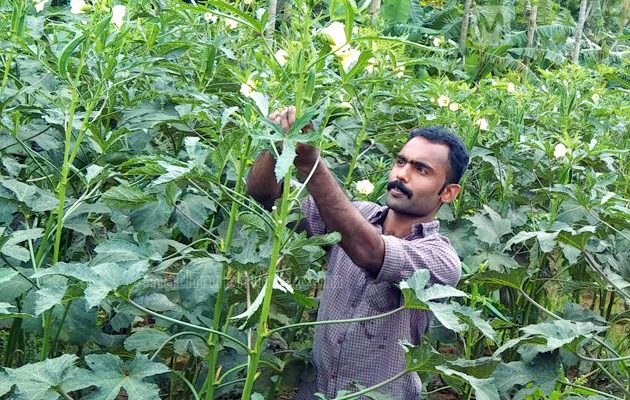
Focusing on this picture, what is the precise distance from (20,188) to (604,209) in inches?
78.7

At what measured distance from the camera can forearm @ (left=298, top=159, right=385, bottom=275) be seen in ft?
8.38

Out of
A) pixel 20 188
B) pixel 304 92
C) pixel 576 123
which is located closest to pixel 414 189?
pixel 304 92

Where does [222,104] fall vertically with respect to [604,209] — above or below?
above

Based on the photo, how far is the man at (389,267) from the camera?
2.82m

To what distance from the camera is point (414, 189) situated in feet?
9.87


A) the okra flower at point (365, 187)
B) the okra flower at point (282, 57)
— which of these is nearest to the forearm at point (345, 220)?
the okra flower at point (282, 57)

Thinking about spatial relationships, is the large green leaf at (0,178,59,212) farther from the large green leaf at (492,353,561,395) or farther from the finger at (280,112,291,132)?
the large green leaf at (492,353,561,395)

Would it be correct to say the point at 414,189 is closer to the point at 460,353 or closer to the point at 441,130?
the point at 441,130

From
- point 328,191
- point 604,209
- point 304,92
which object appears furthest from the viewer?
point 604,209

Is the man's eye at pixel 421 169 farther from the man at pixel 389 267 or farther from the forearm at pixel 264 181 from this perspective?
the forearm at pixel 264 181

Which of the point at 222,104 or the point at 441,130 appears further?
the point at 222,104

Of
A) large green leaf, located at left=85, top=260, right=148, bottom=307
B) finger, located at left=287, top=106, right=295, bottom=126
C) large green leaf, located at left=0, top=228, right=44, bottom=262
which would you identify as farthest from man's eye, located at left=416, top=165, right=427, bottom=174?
large green leaf, located at left=0, top=228, right=44, bottom=262

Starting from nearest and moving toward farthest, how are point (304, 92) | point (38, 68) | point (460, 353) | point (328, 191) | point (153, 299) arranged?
point (304, 92), point (328, 191), point (153, 299), point (38, 68), point (460, 353)

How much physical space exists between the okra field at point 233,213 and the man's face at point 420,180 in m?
0.27
